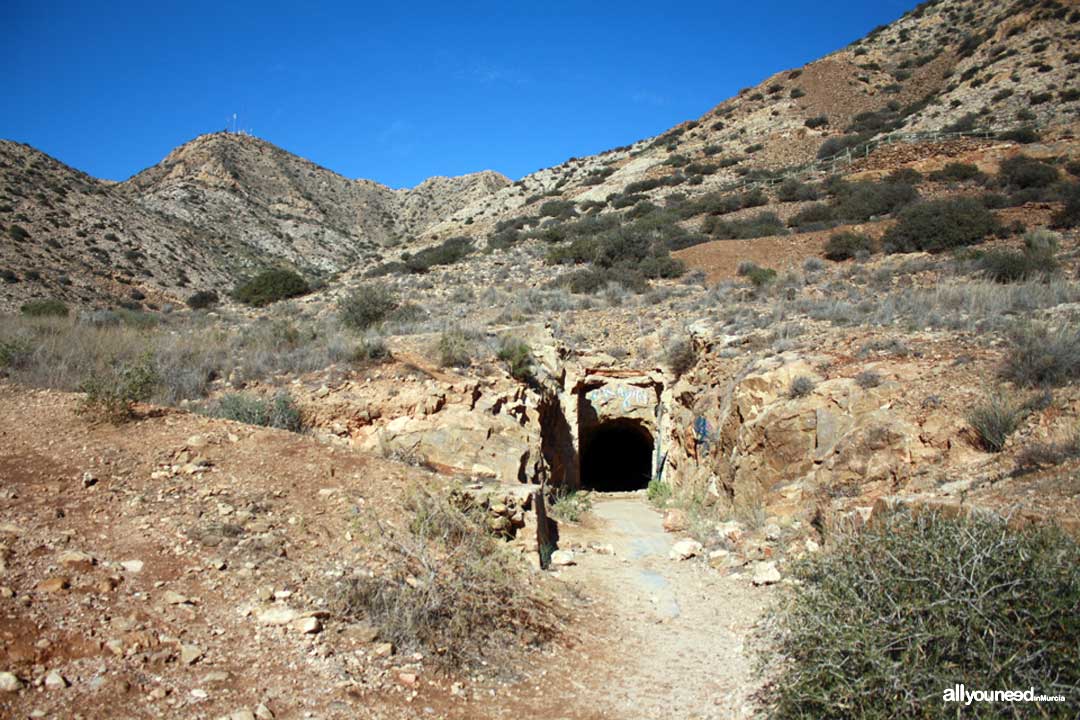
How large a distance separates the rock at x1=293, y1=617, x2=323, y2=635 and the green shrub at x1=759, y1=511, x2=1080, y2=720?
10.2 feet

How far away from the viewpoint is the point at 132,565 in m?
4.54

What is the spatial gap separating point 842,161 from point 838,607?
105 feet

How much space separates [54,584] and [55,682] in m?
1.05

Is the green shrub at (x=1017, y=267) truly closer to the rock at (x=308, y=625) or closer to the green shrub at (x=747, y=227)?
the green shrub at (x=747, y=227)

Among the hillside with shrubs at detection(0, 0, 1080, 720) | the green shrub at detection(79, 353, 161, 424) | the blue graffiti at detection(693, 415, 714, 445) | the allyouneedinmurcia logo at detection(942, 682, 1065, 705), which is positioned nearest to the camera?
the allyouneedinmurcia logo at detection(942, 682, 1065, 705)

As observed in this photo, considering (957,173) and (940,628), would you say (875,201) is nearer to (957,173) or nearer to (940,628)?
(957,173)

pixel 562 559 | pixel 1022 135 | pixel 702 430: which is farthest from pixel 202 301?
pixel 1022 135

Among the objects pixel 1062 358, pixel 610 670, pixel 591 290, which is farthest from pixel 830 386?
Result: pixel 591 290

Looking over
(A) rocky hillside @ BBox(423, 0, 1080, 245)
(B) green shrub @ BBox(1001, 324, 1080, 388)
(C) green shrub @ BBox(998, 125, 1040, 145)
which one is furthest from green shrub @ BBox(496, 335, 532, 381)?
(C) green shrub @ BBox(998, 125, 1040, 145)

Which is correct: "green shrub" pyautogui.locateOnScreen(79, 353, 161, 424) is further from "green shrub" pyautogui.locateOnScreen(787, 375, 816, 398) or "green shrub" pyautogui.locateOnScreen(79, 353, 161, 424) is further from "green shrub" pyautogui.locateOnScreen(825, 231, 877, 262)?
"green shrub" pyautogui.locateOnScreen(825, 231, 877, 262)

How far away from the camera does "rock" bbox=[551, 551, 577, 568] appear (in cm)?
781

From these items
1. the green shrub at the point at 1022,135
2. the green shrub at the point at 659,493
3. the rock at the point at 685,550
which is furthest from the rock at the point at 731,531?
the green shrub at the point at 1022,135

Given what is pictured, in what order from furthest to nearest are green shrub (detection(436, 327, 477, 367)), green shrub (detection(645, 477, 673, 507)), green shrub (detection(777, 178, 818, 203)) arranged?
green shrub (detection(777, 178, 818, 203)), green shrub (detection(645, 477, 673, 507)), green shrub (detection(436, 327, 477, 367))

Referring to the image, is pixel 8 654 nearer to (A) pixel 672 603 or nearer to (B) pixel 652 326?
(A) pixel 672 603
